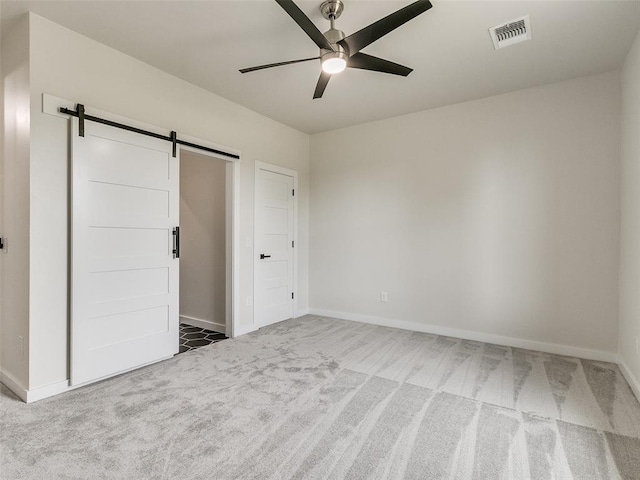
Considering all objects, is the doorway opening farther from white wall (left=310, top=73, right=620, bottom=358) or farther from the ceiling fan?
the ceiling fan

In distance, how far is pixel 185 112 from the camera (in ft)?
11.1

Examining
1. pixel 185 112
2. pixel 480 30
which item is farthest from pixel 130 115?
pixel 480 30

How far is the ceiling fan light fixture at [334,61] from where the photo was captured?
2.25 meters

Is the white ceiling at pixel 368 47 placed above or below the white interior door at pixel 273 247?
above

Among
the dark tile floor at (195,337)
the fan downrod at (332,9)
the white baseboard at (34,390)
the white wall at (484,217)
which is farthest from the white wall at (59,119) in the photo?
the white wall at (484,217)

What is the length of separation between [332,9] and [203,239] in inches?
128

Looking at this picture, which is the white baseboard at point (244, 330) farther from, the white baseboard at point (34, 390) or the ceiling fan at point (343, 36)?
the ceiling fan at point (343, 36)

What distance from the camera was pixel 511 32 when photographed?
257 cm

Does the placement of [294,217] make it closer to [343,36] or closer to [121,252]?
[121,252]

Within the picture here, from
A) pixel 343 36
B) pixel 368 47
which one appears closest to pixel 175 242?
pixel 343 36

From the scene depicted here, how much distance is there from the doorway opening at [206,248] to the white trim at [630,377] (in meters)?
3.76

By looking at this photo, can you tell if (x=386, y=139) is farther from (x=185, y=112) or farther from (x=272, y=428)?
(x=272, y=428)

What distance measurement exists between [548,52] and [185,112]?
3463 mm

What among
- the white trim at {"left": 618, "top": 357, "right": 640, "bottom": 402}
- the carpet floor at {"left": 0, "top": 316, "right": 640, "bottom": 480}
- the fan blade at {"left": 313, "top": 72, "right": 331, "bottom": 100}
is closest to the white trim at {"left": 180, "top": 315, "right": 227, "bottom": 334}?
the carpet floor at {"left": 0, "top": 316, "right": 640, "bottom": 480}
